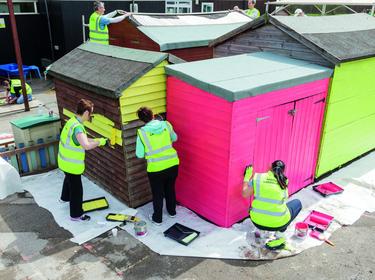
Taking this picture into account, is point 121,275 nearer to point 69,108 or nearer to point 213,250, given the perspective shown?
point 213,250

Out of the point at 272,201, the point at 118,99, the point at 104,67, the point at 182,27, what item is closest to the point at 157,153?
the point at 118,99

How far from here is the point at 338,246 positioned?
5465mm

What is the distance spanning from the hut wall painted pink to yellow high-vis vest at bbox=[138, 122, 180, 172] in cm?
49

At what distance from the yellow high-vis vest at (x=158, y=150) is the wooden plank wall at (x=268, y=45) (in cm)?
307

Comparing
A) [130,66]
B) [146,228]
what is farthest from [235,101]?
[146,228]

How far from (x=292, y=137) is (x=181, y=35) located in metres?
4.65

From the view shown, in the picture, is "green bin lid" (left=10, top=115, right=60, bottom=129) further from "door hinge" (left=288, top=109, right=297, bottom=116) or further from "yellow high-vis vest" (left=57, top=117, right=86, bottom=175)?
"door hinge" (left=288, top=109, right=297, bottom=116)

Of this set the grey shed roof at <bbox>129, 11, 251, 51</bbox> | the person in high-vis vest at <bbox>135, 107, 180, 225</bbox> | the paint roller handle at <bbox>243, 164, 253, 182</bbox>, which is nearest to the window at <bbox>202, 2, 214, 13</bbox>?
the grey shed roof at <bbox>129, 11, 251, 51</bbox>

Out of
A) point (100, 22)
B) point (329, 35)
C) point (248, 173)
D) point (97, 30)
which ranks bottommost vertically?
point (248, 173)

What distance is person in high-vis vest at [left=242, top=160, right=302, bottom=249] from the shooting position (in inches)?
195

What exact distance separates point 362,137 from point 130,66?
5.46 m

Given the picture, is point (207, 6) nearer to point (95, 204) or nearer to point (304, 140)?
point (304, 140)

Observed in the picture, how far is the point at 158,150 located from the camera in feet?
18.0

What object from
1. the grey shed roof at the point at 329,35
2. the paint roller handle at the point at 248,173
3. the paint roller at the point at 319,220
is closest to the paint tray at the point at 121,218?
the paint roller handle at the point at 248,173
